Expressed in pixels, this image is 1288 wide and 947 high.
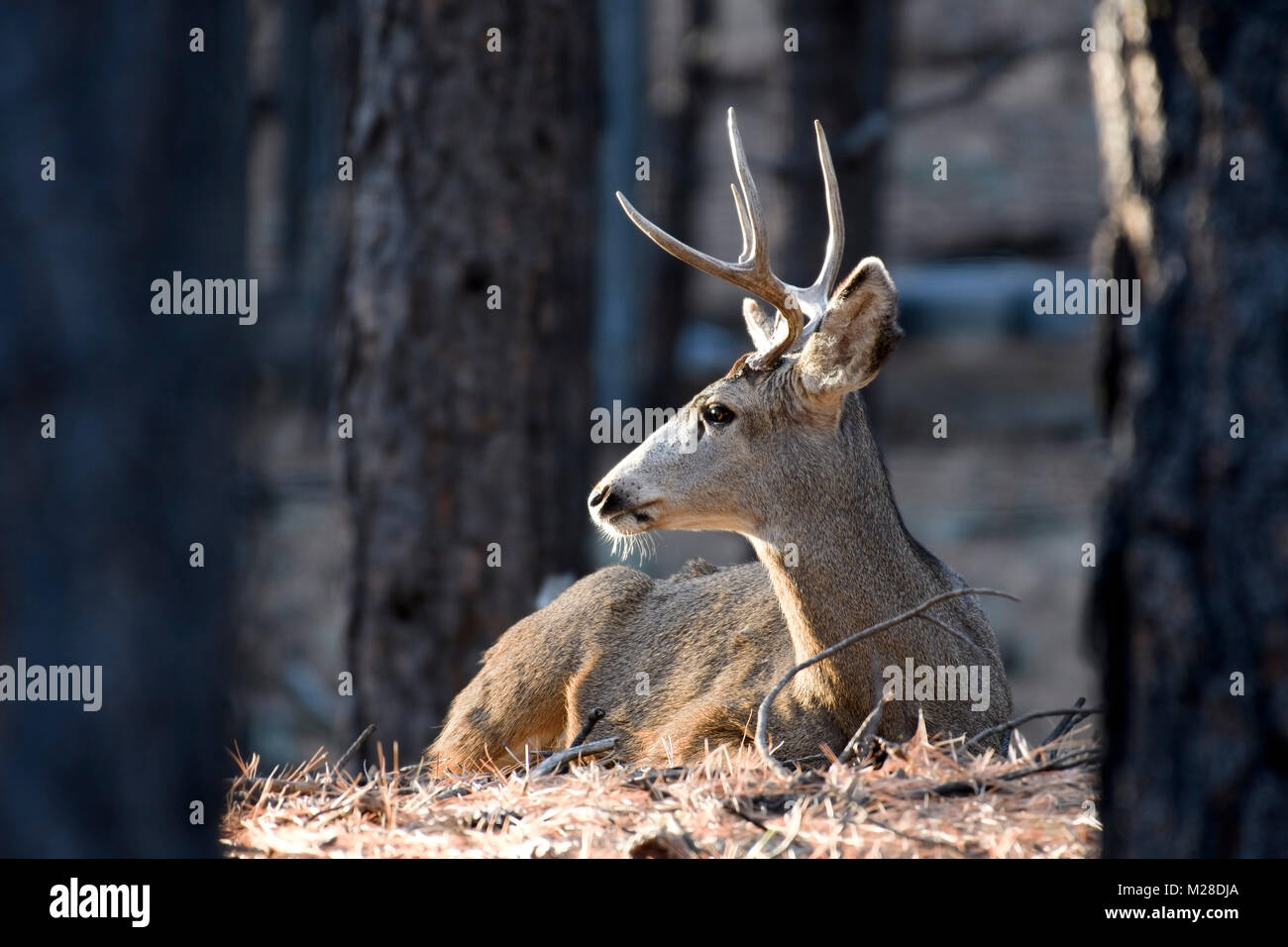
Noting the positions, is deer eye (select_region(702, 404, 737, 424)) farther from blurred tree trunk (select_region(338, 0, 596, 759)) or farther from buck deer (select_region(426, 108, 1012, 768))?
blurred tree trunk (select_region(338, 0, 596, 759))

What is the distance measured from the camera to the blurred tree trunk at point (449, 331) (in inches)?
300

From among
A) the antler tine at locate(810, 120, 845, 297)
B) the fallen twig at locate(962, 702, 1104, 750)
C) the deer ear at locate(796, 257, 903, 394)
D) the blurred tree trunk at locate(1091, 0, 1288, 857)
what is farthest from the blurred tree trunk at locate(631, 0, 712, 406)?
the blurred tree trunk at locate(1091, 0, 1288, 857)

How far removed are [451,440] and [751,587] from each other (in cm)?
210

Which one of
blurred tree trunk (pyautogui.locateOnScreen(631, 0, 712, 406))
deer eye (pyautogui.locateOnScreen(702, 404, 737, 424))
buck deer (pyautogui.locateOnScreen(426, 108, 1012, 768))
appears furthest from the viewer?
blurred tree trunk (pyautogui.locateOnScreen(631, 0, 712, 406))

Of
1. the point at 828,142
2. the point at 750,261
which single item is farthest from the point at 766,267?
the point at 828,142

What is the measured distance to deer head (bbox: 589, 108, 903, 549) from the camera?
542cm

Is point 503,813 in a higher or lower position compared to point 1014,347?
lower

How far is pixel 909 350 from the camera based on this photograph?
24.4 meters

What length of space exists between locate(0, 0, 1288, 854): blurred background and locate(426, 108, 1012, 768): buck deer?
150cm

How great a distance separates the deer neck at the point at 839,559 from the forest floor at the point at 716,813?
940 mm

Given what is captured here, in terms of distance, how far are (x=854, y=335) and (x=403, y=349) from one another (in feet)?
9.63

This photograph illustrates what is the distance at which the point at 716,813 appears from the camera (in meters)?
3.64
